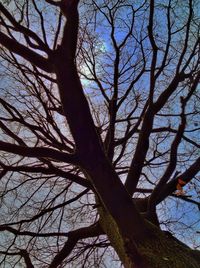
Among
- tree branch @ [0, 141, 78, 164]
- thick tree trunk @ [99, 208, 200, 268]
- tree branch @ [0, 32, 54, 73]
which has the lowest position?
thick tree trunk @ [99, 208, 200, 268]

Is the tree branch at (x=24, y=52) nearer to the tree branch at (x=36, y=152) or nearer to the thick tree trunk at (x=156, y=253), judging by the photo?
the tree branch at (x=36, y=152)

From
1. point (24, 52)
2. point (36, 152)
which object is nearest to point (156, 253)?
point (36, 152)

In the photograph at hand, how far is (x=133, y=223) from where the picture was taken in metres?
3.54

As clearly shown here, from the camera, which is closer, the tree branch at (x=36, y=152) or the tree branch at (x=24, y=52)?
the tree branch at (x=36, y=152)

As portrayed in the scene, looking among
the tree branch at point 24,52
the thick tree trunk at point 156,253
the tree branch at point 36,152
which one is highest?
the tree branch at point 24,52

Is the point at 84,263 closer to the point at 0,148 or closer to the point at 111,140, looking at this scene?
the point at 111,140

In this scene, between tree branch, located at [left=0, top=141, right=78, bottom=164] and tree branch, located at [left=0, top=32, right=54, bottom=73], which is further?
tree branch, located at [left=0, top=32, right=54, bottom=73]

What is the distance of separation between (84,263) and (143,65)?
4.21 metres

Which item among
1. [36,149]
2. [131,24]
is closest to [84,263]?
[36,149]

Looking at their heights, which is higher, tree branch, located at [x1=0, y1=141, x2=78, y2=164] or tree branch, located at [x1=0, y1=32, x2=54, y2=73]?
tree branch, located at [x1=0, y1=32, x2=54, y2=73]

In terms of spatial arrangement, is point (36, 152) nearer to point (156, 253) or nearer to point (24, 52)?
point (24, 52)

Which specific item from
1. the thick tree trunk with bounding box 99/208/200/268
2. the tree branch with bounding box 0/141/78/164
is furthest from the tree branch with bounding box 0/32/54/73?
the thick tree trunk with bounding box 99/208/200/268

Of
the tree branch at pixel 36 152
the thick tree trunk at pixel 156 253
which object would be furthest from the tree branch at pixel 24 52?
the thick tree trunk at pixel 156 253

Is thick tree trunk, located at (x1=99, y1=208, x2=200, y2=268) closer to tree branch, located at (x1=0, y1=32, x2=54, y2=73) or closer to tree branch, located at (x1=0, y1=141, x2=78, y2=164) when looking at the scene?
tree branch, located at (x1=0, y1=141, x2=78, y2=164)
